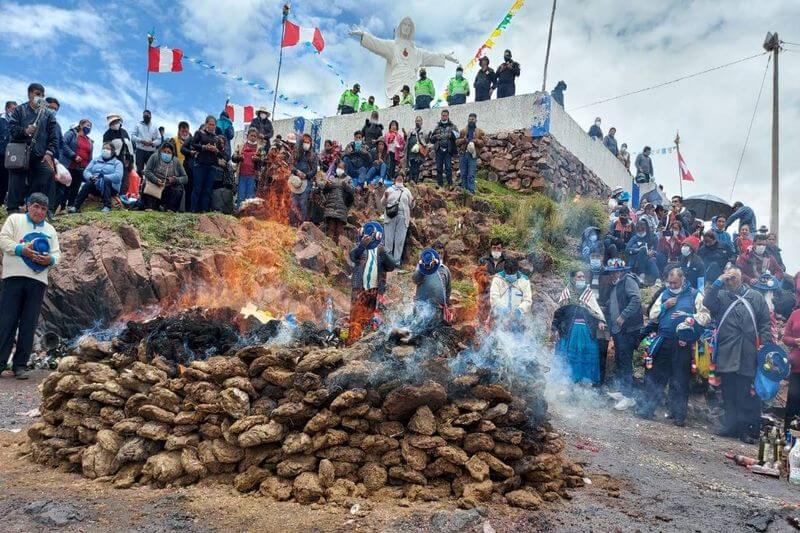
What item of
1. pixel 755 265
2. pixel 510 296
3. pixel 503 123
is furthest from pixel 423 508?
pixel 503 123

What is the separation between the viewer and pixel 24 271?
270 inches

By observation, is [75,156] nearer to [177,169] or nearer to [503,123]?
[177,169]

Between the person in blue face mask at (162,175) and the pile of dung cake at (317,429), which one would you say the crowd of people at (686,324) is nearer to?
the pile of dung cake at (317,429)

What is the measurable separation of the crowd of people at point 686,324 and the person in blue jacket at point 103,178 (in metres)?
8.93

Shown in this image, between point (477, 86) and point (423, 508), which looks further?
point (477, 86)

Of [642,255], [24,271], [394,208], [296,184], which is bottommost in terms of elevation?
[24,271]

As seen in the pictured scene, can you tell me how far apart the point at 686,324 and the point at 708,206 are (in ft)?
38.9

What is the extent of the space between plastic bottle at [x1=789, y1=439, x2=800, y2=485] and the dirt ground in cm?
23

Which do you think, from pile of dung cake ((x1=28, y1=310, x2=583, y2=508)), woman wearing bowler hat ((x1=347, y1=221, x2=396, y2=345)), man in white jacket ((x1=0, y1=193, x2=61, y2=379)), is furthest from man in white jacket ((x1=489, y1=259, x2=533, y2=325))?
man in white jacket ((x1=0, y1=193, x2=61, y2=379))

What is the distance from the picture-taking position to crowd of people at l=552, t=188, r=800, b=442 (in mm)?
7211

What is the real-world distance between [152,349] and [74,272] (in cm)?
421

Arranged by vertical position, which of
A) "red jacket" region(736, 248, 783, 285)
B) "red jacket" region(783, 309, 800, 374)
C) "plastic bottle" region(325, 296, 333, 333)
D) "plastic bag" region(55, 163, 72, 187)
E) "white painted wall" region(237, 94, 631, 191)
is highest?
"white painted wall" region(237, 94, 631, 191)

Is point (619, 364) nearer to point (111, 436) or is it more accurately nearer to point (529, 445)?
point (529, 445)

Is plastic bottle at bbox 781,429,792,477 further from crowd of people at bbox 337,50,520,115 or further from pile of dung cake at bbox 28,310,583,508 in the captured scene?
crowd of people at bbox 337,50,520,115
